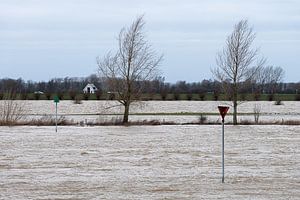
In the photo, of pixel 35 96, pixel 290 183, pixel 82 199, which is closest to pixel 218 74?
pixel 290 183

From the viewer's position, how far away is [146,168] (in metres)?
17.0

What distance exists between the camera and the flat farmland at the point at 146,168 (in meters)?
12.8

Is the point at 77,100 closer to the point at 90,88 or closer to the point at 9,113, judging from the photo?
the point at 9,113

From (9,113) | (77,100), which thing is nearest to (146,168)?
(9,113)

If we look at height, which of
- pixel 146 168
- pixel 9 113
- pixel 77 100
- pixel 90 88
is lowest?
pixel 146 168

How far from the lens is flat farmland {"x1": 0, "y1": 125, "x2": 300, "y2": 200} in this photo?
12797 millimetres

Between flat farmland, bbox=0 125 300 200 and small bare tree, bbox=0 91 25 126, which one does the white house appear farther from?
flat farmland, bbox=0 125 300 200

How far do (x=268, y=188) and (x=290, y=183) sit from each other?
1.01 m

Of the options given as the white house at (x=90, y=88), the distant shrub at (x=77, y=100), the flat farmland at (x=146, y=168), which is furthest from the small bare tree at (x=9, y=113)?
the white house at (x=90, y=88)

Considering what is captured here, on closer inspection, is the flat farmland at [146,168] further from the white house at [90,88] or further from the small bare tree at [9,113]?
the white house at [90,88]

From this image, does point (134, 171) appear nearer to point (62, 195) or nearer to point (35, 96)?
point (62, 195)

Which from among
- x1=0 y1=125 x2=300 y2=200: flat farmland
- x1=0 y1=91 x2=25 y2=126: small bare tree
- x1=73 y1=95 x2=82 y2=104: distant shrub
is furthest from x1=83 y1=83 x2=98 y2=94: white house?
x1=0 y1=125 x2=300 y2=200: flat farmland

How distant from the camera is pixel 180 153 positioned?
71.1 feet

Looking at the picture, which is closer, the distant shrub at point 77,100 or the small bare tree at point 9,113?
the small bare tree at point 9,113
